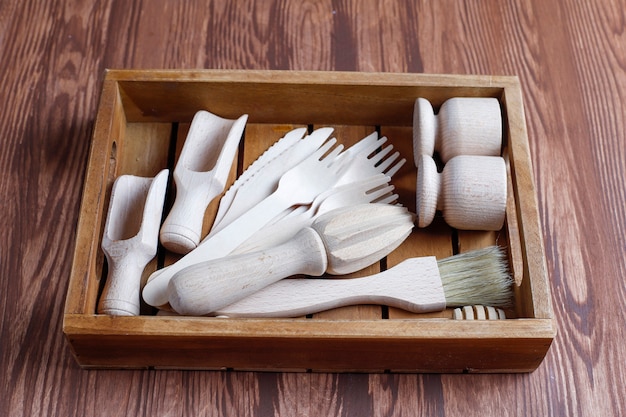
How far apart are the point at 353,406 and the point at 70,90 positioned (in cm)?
42

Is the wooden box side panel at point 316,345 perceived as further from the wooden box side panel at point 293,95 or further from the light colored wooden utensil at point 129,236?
the wooden box side panel at point 293,95

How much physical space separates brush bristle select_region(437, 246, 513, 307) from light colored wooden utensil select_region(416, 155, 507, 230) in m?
0.03

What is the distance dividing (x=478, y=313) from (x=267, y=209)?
0.19 metres

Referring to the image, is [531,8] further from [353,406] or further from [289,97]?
[353,406]

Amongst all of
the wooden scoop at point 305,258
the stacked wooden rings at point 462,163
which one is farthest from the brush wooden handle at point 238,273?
the stacked wooden rings at point 462,163

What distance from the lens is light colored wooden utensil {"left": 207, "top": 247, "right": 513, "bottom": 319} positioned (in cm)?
64

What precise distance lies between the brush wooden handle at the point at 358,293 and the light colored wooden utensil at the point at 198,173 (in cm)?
8

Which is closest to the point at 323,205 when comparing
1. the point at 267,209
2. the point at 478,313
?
the point at 267,209

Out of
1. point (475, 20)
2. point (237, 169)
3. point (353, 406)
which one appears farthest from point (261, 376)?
point (475, 20)

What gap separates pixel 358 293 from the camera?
2.15 ft

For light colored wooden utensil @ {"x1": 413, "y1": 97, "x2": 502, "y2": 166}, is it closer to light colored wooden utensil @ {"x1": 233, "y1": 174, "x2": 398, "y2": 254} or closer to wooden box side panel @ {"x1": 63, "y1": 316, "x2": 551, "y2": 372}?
light colored wooden utensil @ {"x1": 233, "y1": 174, "x2": 398, "y2": 254}

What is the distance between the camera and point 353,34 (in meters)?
0.89

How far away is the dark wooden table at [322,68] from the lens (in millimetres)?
661

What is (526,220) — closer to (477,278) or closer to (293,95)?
(477,278)
